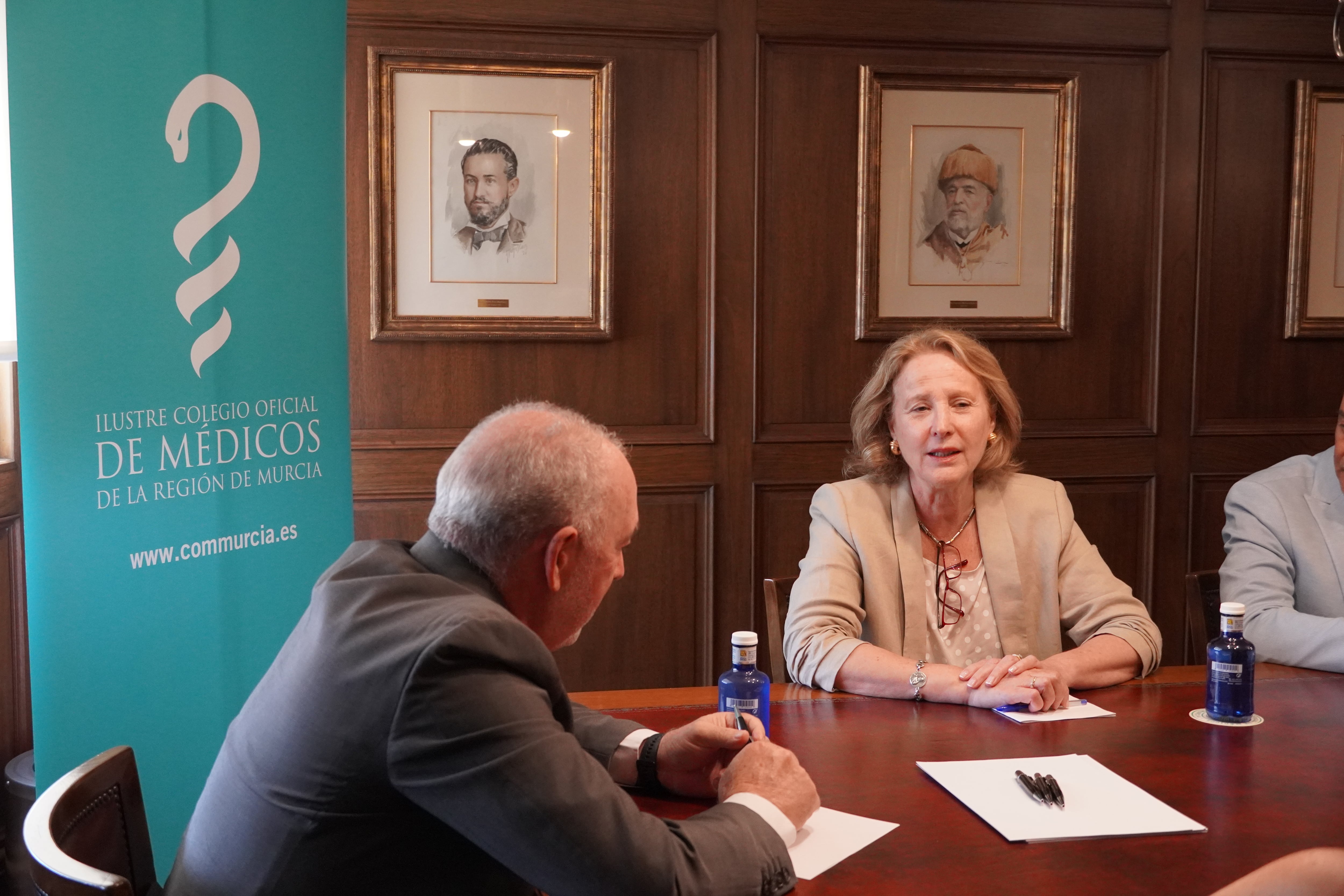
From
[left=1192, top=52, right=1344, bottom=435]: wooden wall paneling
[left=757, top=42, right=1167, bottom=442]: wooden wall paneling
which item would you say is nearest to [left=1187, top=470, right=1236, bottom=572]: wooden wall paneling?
[left=1192, top=52, right=1344, bottom=435]: wooden wall paneling

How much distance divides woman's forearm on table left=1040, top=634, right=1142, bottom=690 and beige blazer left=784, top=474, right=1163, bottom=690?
0.09 metres

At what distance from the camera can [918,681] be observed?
212cm

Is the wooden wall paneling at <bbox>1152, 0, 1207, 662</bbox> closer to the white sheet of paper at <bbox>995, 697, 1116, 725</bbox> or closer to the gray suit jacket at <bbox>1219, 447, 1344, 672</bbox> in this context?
the gray suit jacket at <bbox>1219, 447, 1344, 672</bbox>

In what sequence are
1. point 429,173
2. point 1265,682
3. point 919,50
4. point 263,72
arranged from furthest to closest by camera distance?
point 919,50, point 429,173, point 263,72, point 1265,682

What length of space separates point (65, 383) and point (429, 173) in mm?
1816

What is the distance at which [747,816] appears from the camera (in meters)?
1.42

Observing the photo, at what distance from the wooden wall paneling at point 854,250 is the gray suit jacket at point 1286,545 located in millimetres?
1494

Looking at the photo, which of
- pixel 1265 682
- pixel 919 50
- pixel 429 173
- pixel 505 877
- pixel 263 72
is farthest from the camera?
pixel 919 50

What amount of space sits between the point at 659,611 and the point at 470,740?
2.97m

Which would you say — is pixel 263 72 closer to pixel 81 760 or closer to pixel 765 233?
pixel 81 760

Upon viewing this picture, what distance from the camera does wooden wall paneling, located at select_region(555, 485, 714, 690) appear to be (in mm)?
4113

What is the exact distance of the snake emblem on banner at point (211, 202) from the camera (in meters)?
2.46

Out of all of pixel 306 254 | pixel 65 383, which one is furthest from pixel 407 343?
pixel 65 383

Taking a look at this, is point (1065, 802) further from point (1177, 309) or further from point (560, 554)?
point (1177, 309)
